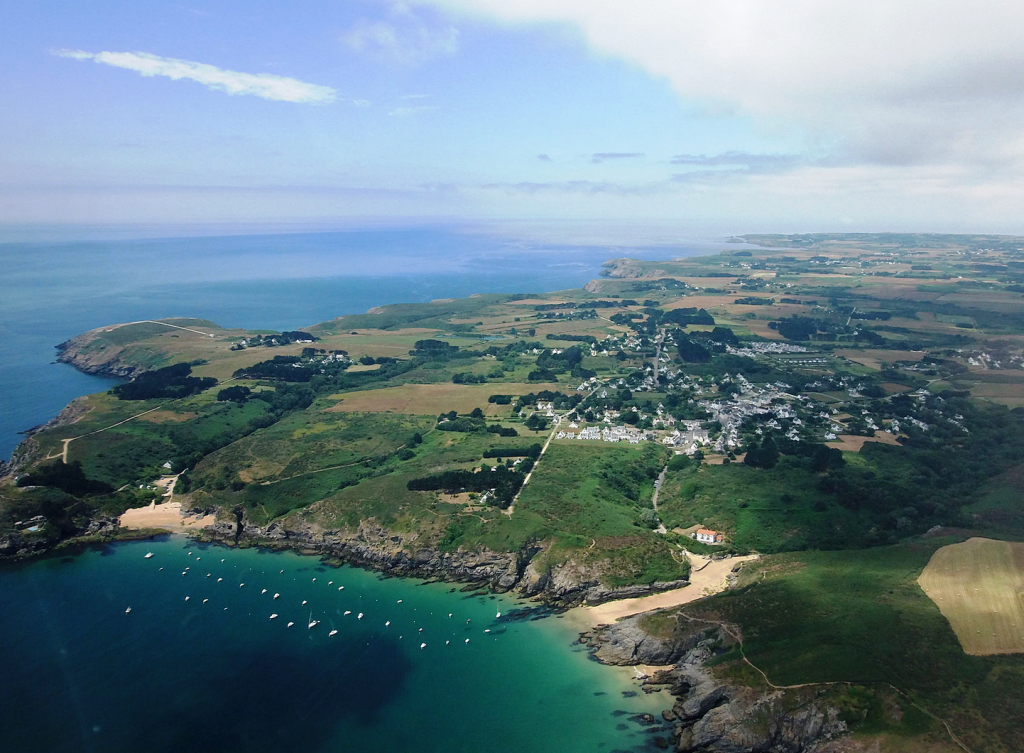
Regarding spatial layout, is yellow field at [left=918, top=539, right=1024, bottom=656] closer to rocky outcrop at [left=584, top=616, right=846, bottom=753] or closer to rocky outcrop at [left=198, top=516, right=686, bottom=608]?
rocky outcrop at [left=584, top=616, right=846, bottom=753]

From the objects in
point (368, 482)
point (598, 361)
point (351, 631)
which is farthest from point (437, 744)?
point (598, 361)

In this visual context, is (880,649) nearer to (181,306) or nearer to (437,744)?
(437,744)

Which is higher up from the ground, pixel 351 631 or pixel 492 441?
pixel 492 441

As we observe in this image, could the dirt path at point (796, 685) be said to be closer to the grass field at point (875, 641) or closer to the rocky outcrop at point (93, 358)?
the grass field at point (875, 641)

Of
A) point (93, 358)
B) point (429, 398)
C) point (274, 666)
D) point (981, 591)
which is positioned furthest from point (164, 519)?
point (93, 358)

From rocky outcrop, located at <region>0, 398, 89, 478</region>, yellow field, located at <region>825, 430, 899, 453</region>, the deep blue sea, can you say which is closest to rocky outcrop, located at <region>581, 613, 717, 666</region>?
the deep blue sea

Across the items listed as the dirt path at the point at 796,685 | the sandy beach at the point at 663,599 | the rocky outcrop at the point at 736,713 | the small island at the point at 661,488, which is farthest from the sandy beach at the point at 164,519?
the dirt path at the point at 796,685

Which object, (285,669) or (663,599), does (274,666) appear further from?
(663,599)
